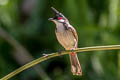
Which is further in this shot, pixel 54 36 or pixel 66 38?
pixel 54 36

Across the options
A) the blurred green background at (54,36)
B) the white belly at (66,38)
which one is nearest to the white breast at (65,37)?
the white belly at (66,38)

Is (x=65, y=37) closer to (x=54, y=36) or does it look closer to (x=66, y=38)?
(x=66, y=38)

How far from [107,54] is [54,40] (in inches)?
41.7

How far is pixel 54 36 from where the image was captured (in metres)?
5.38

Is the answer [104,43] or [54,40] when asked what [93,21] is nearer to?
[104,43]

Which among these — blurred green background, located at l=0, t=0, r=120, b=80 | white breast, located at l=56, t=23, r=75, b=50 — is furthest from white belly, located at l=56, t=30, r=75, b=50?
blurred green background, located at l=0, t=0, r=120, b=80

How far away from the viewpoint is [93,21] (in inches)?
195

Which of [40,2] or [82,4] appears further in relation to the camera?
[40,2]

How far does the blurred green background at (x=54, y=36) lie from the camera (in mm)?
4668

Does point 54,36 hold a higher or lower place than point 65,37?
lower

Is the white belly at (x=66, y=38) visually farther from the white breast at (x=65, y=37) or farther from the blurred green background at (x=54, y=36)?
the blurred green background at (x=54, y=36)

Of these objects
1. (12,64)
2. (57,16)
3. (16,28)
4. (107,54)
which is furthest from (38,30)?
(57,16)

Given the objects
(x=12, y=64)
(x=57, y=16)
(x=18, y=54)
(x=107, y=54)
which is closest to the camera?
(x=57, y=16)

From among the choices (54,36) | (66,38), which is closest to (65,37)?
(66,38)
